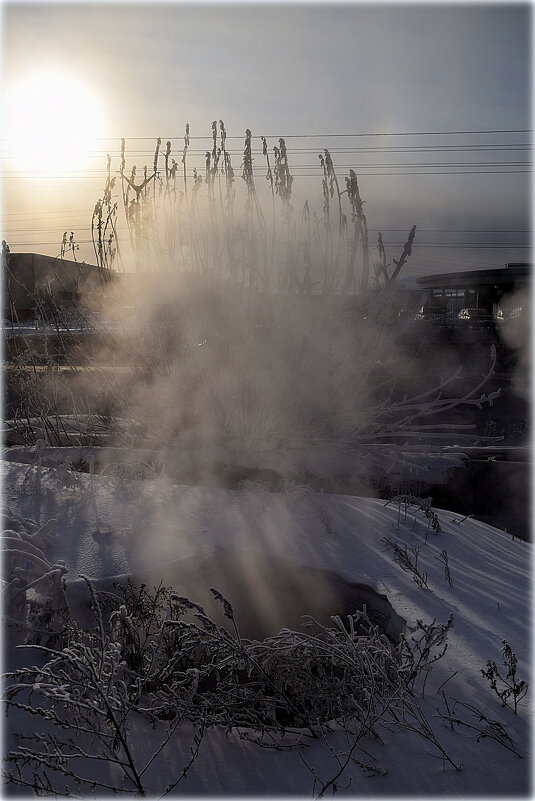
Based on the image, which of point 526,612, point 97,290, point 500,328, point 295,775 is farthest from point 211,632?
point 500,328

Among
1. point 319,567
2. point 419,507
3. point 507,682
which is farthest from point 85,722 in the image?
point 419,507

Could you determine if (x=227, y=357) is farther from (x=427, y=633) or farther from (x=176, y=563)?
(x=427, y=633)

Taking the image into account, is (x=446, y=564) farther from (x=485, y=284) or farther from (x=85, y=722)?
(x=485, y=284)

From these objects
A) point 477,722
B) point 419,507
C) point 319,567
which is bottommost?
point 477,722

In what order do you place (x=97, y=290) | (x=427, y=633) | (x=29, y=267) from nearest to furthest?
(x=427, y=633) → (x=97, y=290) → (x=29, y=267)

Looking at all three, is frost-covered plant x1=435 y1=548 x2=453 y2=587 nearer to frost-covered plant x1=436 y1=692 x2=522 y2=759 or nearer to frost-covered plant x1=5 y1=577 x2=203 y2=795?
frost-covered plant x1=436 y1=692 x2=522 y2=759

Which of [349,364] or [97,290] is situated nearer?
[349,364]

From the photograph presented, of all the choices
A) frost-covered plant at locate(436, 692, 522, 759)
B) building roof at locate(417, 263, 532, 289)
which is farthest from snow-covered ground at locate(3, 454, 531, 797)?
building roof at locate(417, 263, 532, 289)
